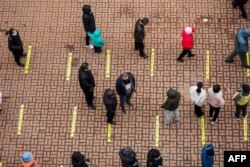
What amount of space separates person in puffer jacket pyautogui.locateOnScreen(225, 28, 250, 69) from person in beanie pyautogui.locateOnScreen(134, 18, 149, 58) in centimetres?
266

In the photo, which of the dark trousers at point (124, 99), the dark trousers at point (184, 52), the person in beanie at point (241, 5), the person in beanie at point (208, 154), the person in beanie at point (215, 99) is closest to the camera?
the person in beanie at point (208, 154)

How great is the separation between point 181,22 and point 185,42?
193cm

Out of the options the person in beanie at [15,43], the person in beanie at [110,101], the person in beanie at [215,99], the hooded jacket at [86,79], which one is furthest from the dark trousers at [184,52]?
the person in beanie at [15,43]

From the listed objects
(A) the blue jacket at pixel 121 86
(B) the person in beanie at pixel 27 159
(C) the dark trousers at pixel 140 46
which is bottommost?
(B) the person in beanie at pixel 27 159

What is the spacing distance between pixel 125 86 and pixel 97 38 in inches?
95.6

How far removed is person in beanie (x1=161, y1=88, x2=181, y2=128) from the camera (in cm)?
1368

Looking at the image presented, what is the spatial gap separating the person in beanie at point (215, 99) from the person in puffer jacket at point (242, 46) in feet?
6.43

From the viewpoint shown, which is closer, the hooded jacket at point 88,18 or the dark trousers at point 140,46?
the hooded jacket at point 88,18

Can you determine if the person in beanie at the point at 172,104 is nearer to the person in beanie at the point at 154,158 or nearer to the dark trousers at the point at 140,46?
the person in beanie at the point at 154,158

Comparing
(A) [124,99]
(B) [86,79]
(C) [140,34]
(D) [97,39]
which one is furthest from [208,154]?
(D) [97,39]

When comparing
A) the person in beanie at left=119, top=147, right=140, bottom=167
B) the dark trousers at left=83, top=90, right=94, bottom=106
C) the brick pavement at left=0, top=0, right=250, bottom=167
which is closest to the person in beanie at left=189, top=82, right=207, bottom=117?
the brick pavement at left=0, top=0, right=250, bottom=167

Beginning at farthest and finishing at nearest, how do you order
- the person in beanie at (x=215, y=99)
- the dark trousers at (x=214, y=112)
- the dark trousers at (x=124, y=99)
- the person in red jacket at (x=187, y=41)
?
the person in red jacket at (x=187, y=41) → the dark trousers at (x=124, y=99) → the dark trousers at (x=214, y=112) → the person in beanie at (x=215, y=99)

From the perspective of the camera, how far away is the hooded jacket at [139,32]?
15.3 meters

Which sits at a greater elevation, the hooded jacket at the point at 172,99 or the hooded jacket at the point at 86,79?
the hooded jacket at the point at 86,79
